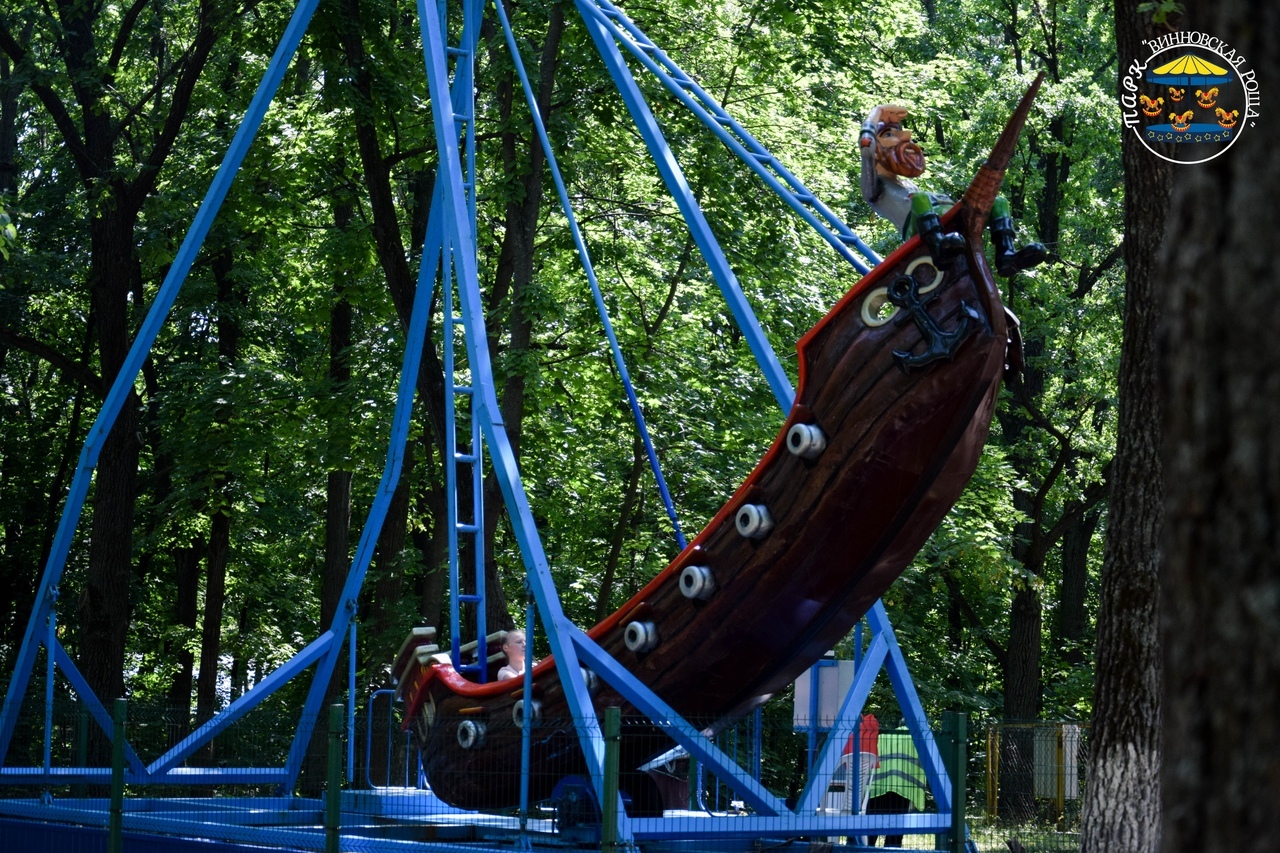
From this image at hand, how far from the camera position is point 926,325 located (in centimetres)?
877

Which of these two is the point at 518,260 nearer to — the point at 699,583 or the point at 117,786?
the point at 117,786

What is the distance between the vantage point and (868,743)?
10750 millimetres

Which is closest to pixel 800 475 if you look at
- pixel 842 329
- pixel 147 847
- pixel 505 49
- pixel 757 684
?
pixel 842 329

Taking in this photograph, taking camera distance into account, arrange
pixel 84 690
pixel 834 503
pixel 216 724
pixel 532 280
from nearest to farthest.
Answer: pixel 834 503 → pixel 216 724 → pixel 84 690 → pixel 532 280

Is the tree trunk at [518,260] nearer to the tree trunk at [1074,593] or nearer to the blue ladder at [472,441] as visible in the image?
the blue ladder at [472,441]

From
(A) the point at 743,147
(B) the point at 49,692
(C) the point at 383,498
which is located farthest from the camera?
(C) the point at 383,498

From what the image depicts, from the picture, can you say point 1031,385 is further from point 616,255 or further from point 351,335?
point 351,335

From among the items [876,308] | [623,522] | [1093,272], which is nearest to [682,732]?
[876,308]

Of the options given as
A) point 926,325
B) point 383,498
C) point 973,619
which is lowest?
point 973,619

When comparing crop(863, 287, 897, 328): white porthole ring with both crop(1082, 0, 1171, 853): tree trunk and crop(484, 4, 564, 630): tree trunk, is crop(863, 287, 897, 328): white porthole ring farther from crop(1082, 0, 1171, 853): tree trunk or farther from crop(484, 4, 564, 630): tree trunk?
crop(484, 4, 564, 630): tree trunk

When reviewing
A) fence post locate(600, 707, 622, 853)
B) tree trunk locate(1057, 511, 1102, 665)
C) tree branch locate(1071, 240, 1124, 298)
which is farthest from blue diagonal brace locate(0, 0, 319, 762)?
tree trunk locate(1057, 511, 1102, 665)

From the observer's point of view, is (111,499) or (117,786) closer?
(117,786)

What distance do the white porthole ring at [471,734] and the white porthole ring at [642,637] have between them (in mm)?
1548

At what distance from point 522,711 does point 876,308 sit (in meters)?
3.88
